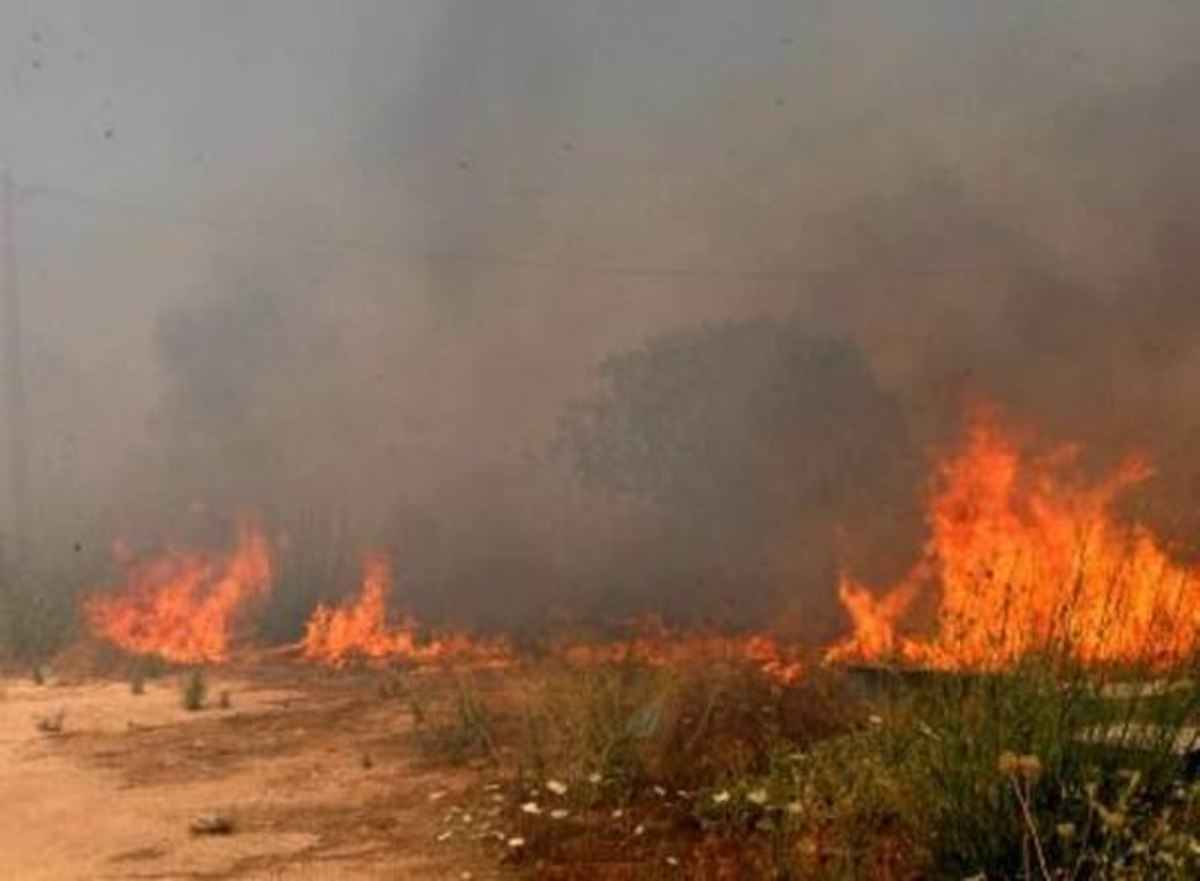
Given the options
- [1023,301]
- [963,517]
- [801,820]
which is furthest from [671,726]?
[1023,301]

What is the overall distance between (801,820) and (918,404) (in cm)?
1276

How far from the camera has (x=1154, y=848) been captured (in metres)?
4.86

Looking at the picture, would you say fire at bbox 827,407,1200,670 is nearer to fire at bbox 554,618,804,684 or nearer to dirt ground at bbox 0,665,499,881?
fire at bbox 554,618,804,684

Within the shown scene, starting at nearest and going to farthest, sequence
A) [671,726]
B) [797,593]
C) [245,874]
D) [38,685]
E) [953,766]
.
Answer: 1. [953,766]
2. [245,874]
3. [671,726]
4. [38,685]
5. [797,593]

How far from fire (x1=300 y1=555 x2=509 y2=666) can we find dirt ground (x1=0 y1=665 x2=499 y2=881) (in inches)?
93.0

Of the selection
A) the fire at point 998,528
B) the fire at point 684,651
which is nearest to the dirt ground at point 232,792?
the fire at point 684,651

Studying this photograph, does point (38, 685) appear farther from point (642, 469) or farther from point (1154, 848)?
point (1154, 848)

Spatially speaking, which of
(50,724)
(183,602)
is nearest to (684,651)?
(50,724)

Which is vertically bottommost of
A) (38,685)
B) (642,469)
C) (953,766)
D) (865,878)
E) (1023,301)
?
(38,685)

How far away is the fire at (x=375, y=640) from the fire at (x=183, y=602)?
1.39m

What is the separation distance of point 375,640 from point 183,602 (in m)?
3.92

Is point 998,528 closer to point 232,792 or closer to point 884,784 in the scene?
point 232,792

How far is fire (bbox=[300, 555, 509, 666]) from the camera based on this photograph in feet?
53.4

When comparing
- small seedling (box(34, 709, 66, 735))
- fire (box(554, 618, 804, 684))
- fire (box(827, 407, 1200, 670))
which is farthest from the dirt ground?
fire (box(827, 407, 1200, 670))
